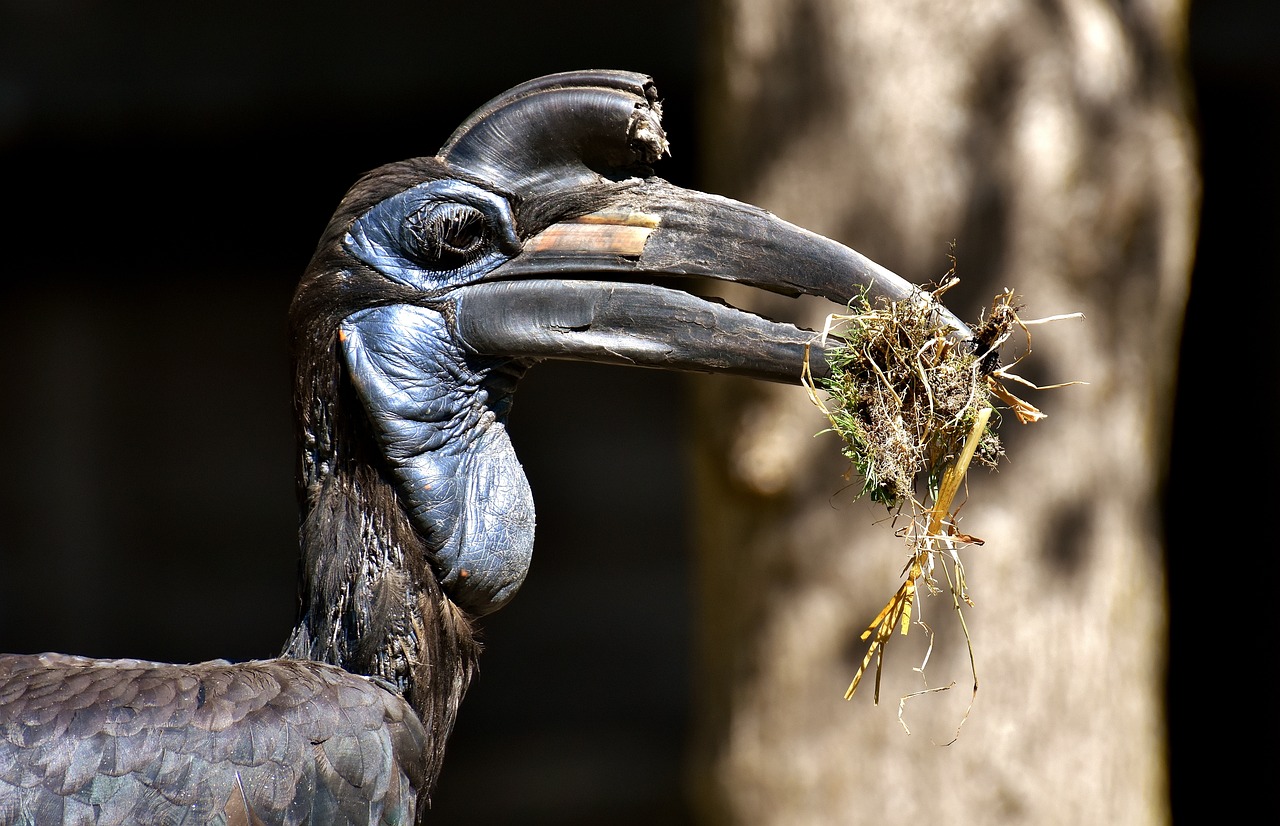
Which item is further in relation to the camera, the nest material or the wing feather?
the nest material

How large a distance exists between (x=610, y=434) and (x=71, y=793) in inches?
209

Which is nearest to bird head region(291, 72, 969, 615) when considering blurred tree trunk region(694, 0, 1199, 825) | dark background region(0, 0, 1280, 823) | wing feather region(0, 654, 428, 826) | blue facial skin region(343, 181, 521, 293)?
blue facial skin region(343, 181, 521, 293)

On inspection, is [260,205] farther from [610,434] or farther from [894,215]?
[894,215]

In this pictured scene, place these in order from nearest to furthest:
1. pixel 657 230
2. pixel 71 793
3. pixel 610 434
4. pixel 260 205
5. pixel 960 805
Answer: pixel 71 793, pixel 657 230, pixel 960 805, pixel 260 205, pixel 610 434

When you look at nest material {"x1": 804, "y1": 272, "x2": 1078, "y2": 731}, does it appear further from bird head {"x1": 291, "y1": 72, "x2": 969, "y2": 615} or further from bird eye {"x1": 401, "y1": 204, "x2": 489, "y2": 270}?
bird eye {"x1": 401, "y1": 204, "x2": 489, "y2": 270}

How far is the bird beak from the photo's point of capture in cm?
215

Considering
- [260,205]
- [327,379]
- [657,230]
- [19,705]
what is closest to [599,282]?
[657,230]

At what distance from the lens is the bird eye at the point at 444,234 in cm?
224

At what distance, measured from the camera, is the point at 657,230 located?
222 centimetres

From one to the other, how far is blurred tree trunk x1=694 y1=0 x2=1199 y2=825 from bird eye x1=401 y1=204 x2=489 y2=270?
1.20 meters

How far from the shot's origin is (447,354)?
226cm

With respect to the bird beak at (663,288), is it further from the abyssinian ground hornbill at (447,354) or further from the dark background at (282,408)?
the dark background at (282,408)

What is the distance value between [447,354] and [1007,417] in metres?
1.62

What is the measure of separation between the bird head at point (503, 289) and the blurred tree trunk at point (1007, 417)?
1.09 m
